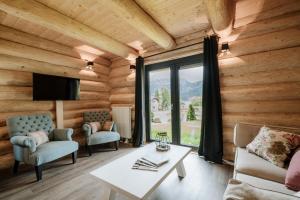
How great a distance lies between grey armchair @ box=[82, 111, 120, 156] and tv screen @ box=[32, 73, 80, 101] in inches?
23.5

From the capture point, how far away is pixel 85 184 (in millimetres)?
2246

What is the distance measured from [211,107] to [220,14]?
1552 mm

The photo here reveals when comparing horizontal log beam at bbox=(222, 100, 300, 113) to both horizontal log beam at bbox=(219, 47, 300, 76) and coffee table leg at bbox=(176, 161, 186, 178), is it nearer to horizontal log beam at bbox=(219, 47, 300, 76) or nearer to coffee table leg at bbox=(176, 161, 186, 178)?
horizontal log beam at bbox=(219, 47, 300, 76)

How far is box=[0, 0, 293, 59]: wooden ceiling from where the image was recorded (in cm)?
233

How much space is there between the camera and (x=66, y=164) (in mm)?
2922

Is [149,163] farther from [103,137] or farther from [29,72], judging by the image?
[29,72]

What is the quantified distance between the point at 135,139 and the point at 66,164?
5.36ft

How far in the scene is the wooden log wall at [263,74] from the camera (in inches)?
91.8

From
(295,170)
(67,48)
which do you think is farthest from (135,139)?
(295,170)

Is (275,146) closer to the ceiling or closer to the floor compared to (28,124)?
closer to the floor

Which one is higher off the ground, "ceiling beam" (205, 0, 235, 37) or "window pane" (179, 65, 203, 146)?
"ceiling beam" (205, 0, 235, 37)

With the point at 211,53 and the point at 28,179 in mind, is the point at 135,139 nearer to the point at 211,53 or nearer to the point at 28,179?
the point at 28,179

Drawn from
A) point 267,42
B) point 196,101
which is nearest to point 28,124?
point 196,101

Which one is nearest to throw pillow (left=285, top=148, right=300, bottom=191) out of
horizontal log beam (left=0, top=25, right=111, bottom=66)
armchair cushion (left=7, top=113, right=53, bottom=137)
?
armchair cushion (left=7, top=113, right=53, bottom=137)
